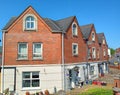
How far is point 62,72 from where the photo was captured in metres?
24.5

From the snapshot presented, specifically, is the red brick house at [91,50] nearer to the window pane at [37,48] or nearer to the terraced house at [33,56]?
the terraced house at [33,56]

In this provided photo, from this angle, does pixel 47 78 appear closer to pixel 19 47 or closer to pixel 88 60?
Result: pixel 19 47

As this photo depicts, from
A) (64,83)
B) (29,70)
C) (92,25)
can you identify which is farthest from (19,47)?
(92,25)

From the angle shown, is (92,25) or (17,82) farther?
(92,25)

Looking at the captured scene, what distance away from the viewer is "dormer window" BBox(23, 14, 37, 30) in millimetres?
24109

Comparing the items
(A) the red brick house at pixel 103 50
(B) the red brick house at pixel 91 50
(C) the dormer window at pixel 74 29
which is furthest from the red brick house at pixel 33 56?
(A) the red brick house at pixel 103 50

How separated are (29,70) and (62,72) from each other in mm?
4649

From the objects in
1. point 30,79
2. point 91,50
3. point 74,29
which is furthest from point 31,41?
point 91,50

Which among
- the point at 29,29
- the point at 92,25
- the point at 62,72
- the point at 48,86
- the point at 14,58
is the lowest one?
the point at 48,86

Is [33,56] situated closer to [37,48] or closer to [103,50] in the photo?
[37,48]

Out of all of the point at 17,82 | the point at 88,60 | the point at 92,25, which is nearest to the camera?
the point at 17,82

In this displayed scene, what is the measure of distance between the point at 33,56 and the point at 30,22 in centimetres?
481

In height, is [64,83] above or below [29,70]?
→ below

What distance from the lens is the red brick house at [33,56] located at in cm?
2306
